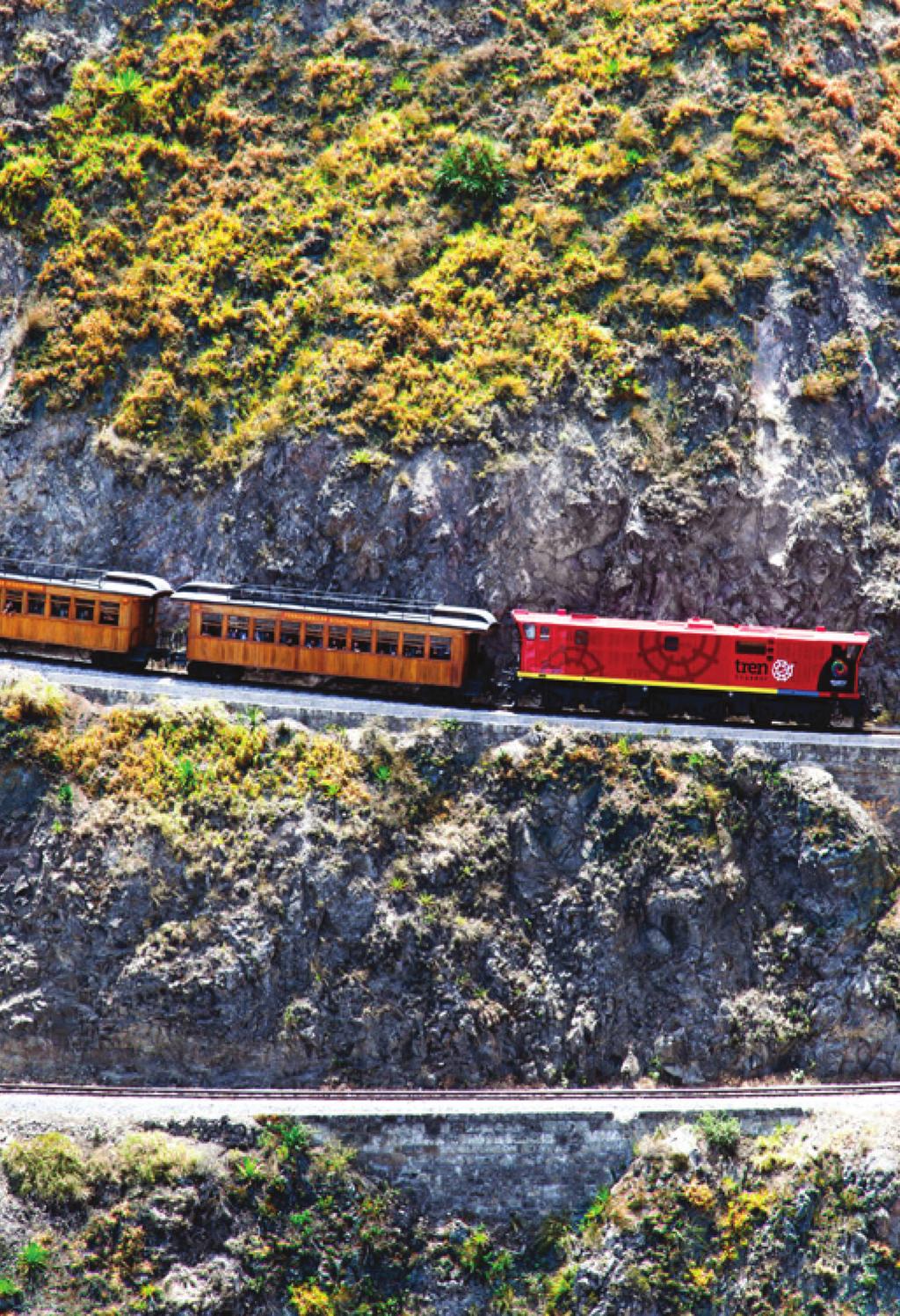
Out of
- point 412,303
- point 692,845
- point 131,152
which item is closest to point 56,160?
point 131,152

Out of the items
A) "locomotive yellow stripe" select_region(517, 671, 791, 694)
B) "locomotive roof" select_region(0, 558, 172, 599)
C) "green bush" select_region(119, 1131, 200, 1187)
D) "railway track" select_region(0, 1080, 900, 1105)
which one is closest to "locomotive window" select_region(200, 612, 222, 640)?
"locomotive roof" select_region(0, 558, 172, 599)

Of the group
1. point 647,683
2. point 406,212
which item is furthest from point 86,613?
point 406,212

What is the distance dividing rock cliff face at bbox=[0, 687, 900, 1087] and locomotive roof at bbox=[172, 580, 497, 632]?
132 inches

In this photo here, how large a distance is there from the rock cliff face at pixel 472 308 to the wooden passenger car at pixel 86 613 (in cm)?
230

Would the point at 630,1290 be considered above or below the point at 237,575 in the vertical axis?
below

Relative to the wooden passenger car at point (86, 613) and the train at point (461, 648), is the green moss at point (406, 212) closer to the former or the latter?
the wooden passenger car at point (86, 613)

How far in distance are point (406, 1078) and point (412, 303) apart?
22618 millimetres

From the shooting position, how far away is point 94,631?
39.0 metres

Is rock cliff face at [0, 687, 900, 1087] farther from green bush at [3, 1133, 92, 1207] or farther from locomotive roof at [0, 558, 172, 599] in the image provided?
locomotive roof at [0, 558, 172, 599]

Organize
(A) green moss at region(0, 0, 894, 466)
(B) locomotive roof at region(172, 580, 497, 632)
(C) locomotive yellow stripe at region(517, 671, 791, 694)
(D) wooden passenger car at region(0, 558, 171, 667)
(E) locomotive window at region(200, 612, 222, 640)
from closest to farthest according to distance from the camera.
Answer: (C) locomotive yellow stripe at region(517, 671, 791, 694), (B) locomotive roof at region(172, 580, 497, 632), (E) locomotive window at region(200, 612, 222, 640), (D) wooden passenger car at region(0, 558, 171, 667), (A) green moss at region(0, 0, 894, 466)

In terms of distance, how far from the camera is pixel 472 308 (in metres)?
42.5

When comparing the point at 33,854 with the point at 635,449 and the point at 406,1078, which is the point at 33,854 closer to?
the point at 406,1078

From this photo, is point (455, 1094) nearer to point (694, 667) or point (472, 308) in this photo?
point (694, 667)

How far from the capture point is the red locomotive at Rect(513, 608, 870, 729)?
37.7 meters
